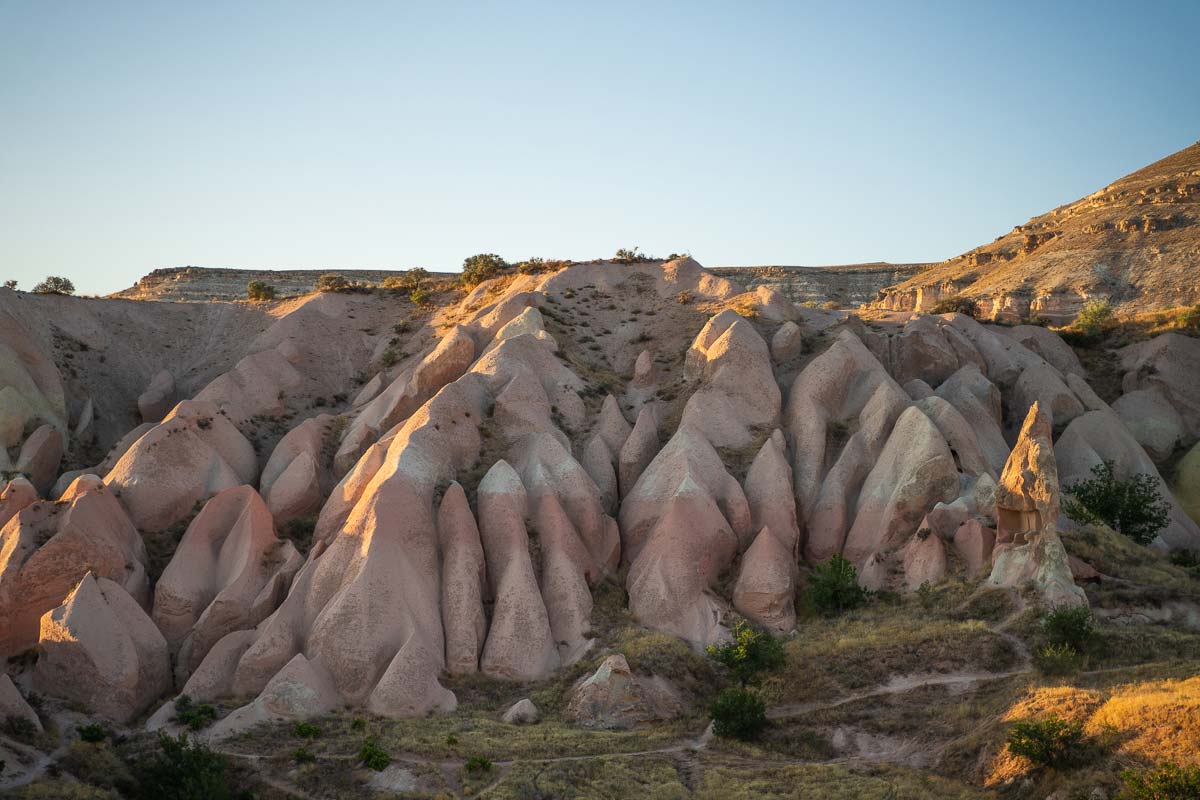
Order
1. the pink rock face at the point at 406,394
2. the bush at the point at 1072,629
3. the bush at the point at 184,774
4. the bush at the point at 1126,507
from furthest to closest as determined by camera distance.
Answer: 1. the pink rock face at the point at 406,394
2. the bush at the point at 1126,507
3. the bush at the point at 1072,629
4. the bush at the point at 184,774

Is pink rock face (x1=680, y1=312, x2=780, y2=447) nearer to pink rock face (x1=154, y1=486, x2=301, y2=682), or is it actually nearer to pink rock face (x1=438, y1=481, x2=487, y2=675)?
pink rock face (x1=438, y1=481, x2=487, y2=675)

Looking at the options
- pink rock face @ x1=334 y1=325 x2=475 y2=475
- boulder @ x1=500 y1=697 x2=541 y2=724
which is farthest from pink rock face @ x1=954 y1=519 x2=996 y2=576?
pink rock face @ x1=334 y1=325 x2=475 y2=475

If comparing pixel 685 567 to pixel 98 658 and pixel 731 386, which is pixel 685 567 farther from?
pixel 98 658

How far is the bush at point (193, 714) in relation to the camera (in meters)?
28.2

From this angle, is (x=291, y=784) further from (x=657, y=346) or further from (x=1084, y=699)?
(x=657, y=346)

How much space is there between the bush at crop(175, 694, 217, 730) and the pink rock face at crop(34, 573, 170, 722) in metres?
1.95

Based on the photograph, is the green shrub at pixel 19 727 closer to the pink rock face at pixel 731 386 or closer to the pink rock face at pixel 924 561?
the pink rock face at pixel 731 386

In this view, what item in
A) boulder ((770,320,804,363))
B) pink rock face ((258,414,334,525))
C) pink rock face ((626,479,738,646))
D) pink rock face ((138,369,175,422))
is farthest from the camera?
pink rock face ((138,369,175,422))

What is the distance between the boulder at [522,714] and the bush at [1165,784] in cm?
1525

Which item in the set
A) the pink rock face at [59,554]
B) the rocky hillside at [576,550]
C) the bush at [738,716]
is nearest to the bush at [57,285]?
the rocky hillside at [576,550]

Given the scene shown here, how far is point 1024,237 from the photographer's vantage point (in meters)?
80.6

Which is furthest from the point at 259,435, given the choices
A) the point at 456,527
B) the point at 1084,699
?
the point at 1084,699

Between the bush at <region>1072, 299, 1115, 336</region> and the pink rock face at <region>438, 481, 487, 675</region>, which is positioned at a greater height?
the bush at <region>1072, 299, 1115, 336</region>

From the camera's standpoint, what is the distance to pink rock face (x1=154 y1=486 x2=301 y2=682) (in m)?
33.6
